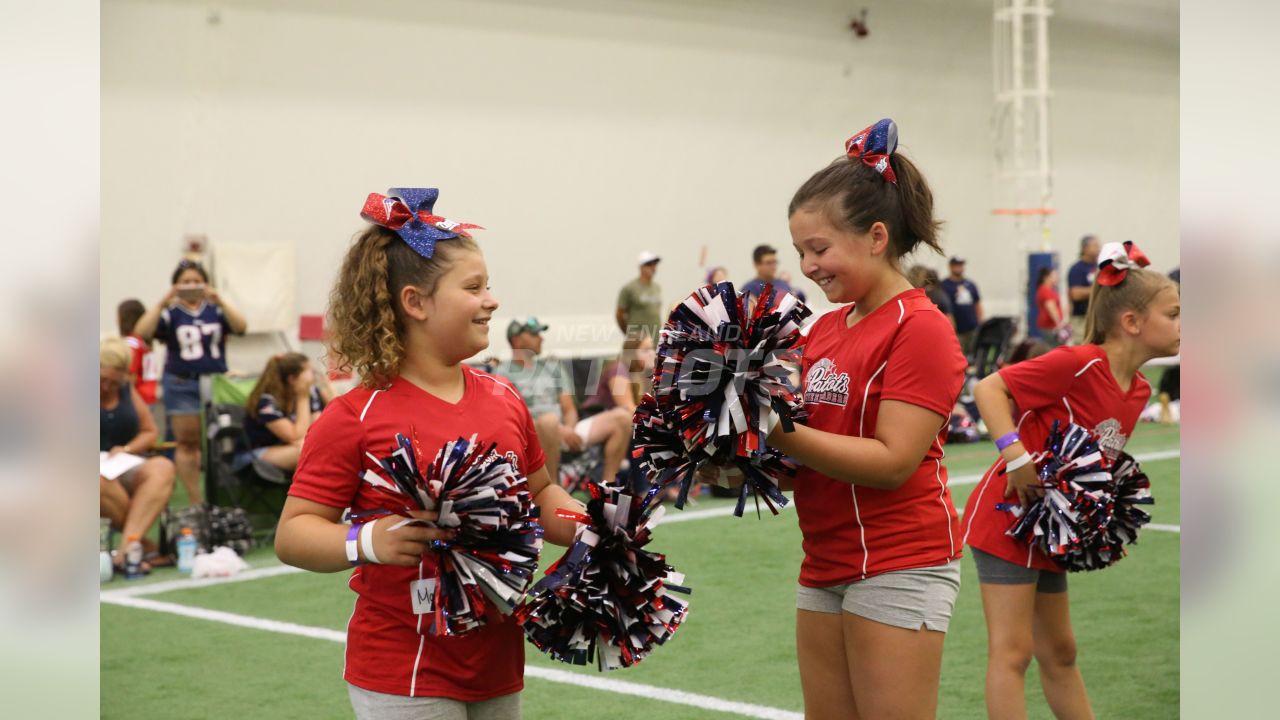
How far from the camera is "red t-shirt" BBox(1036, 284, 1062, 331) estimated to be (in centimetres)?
1703

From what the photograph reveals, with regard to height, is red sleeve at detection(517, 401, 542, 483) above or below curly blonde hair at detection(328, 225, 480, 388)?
below

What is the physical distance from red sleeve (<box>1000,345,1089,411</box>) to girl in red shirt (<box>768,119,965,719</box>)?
1.04 m

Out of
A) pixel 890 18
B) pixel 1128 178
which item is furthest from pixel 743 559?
pixel 1128 178

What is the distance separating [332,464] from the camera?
216 centimetres

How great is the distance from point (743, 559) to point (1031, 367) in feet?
13.3

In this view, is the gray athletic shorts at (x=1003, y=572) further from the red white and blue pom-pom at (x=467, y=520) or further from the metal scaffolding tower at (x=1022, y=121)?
the metal scaffolding tower at (x=1022, y=121)

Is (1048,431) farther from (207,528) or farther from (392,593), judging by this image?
(207,528)

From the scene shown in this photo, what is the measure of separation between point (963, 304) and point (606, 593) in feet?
47.1

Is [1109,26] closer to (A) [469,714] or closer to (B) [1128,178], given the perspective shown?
(B) [1128,178]

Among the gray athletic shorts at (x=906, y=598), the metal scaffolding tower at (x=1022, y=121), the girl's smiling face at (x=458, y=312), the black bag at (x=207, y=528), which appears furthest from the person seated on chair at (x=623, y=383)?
the metal scaffolding tower at (x=1022, y=121)

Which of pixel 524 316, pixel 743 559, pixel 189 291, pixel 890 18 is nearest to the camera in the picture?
pixel 743 559

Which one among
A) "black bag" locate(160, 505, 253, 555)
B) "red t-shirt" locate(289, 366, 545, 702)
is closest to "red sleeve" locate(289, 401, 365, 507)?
"red t-shirt" locate(289, 366, 545, 702)

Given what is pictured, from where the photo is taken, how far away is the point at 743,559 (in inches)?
290

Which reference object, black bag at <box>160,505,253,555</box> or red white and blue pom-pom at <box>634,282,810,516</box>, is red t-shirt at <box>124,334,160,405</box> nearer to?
black bag at <box>160,505,253,555</box>
